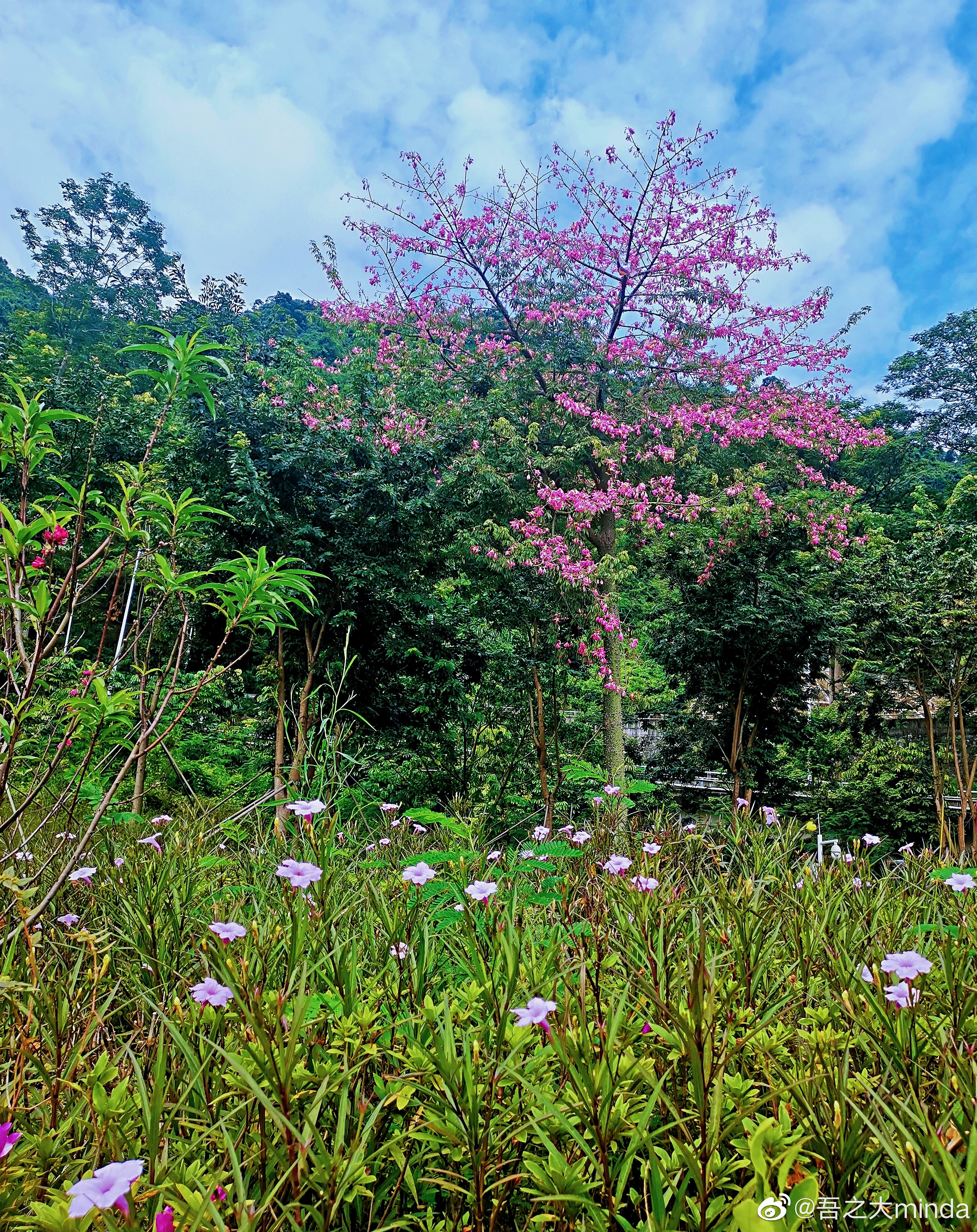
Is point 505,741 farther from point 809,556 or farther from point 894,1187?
point 894,1187

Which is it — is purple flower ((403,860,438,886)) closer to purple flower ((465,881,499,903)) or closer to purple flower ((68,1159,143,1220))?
purple flower ((465,881,499,903))

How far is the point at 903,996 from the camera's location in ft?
3.39

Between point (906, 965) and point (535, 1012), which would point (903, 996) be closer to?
point (906, 965)

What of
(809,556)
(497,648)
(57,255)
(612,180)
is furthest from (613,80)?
(57,255)

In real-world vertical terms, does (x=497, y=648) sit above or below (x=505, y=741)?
above

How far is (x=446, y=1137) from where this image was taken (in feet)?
2.77

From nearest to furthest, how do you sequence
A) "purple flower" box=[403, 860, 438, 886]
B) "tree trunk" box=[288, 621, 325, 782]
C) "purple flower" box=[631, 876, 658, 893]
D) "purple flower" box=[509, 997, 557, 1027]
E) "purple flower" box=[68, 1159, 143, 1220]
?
"purple flower" box=[68, 1159, 143, 1220] < "purple flower" box=[509, 997, 557, 1027] < "purple flower" box=[403, 860, 438, 886] < "purple flower" box=[631, 876, 658, 893] < "tree trunk" box=[288, 621, 325, 782]

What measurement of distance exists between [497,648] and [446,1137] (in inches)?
233

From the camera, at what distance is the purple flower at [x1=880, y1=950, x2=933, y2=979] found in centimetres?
104

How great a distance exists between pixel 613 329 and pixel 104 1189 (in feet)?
33.2

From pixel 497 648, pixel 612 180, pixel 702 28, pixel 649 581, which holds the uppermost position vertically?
pixel 702 28

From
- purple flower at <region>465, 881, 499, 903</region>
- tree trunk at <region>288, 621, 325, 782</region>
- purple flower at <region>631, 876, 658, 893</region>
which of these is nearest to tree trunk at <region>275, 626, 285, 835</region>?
tree trunk at <region>288, 621, 325, 782</region>

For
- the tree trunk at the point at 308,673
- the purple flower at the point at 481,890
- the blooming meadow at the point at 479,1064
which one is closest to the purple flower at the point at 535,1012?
the blooming meadow at the point at 479,1064

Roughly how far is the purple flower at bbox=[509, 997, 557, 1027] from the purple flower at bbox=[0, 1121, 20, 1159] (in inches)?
25.4
